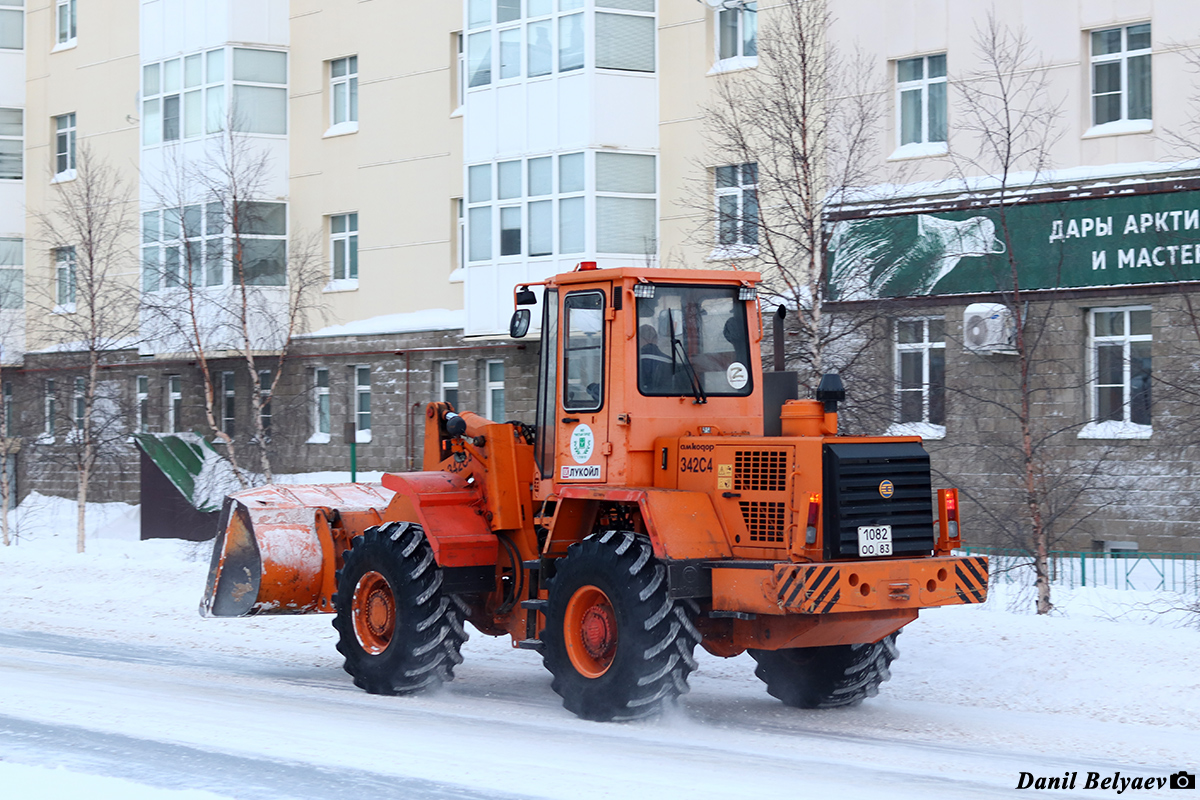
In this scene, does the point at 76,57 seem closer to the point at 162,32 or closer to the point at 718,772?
the point at 162,32

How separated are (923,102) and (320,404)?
15233 mm

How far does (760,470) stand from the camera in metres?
9.91

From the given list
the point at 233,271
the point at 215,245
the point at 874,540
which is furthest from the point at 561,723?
the point at 233,271

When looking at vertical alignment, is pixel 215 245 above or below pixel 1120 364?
above

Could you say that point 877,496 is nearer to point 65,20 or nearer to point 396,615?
point 396,615

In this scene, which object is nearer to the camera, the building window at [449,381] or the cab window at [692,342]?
the cab window at [692,342]

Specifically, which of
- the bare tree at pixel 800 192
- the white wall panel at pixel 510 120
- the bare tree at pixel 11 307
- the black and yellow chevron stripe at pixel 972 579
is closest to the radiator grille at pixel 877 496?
the black and yellow chevron stripe at pixel 972 579

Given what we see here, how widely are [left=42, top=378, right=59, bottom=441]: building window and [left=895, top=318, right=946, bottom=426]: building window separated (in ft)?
65.1

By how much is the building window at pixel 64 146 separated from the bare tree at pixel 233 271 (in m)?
6.98

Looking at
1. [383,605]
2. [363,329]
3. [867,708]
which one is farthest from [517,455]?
[363,329]

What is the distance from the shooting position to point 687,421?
35.1 ft

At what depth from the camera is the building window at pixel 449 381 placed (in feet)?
98.7

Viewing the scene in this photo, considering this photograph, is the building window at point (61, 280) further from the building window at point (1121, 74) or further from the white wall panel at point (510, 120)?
the building window at point (1121, 74)

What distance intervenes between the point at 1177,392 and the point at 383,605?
1093cm
